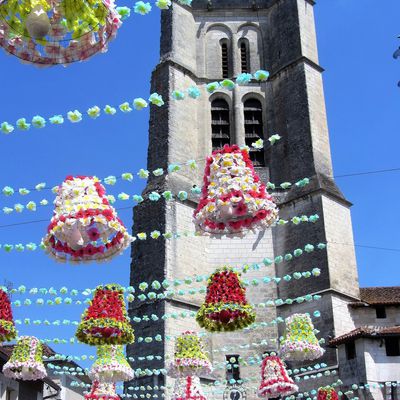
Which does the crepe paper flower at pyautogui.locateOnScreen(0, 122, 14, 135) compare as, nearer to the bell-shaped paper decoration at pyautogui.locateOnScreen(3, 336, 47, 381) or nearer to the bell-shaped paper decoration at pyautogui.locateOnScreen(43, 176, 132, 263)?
the bell-shaped paper decoration at pyautogui.locateOnScreen(43, 176, 132, 263)

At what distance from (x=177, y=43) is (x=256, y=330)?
12.3 meters

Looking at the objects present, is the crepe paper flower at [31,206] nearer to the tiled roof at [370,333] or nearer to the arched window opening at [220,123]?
the tiled roof at [370,333]

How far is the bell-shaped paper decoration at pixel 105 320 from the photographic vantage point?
11883 mm

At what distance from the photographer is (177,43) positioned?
29391mm

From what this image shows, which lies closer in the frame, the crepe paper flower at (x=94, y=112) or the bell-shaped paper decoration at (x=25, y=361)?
the crepe paper flower at (x=94, y=112)

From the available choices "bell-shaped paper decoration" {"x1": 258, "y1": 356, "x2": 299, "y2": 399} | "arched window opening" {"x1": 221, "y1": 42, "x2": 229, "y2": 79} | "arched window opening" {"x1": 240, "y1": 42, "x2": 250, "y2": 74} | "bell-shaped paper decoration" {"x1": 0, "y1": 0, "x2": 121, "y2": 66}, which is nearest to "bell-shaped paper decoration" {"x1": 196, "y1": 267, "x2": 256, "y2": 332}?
"bell-shaped paper decoration" {"x1": 258, "y1": 356, "x2": 299, "y2": 399}

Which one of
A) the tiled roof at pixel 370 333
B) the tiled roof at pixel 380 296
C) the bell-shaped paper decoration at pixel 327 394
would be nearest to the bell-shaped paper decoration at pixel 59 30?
the bell-shaped paper decoration at pixel 327 394

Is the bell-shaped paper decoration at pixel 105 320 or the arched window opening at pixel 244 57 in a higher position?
the arched window opening at pixel 244 57

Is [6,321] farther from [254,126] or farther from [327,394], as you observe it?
[254,126]

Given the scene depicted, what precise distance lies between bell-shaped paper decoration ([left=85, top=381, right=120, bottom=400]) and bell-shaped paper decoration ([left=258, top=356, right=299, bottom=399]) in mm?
2946

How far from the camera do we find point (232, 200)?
8609 mm

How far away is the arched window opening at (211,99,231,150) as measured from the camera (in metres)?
28.9

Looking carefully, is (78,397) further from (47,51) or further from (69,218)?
(47,51)

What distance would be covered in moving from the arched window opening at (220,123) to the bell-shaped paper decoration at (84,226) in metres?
20.2
